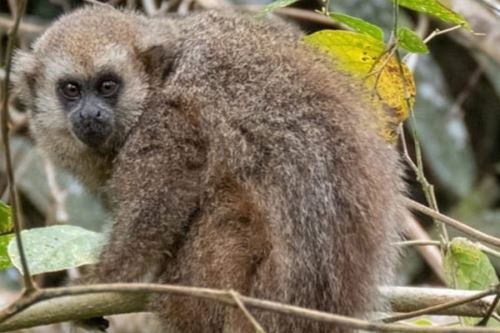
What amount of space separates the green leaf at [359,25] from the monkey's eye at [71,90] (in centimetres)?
105

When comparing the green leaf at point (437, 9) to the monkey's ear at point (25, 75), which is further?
the monkey's ear at point (25, 75)

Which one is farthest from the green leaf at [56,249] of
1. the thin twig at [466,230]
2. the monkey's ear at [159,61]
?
the thin twig at [466,230]

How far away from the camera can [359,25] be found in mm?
3152

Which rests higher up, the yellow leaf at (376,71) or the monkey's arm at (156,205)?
the yellow leaf at (376,71)

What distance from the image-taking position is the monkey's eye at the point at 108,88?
3.69m

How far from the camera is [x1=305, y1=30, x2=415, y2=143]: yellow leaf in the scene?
3289 mm

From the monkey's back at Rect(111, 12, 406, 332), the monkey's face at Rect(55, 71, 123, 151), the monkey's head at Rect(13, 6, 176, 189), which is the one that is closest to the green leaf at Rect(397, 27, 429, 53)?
the monkey's back at Rect(111, 12, 406, 332)

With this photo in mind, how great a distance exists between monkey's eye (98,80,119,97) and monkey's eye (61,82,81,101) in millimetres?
82

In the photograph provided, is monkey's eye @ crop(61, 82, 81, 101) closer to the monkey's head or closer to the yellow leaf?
the monkey's head

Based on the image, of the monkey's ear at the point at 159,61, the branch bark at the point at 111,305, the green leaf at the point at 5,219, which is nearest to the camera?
the branch bark at the point at 111,305

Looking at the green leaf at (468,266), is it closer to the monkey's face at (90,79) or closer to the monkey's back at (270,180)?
the monkey's back at (270,180)

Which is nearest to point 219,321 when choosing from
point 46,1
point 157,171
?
point 157,171

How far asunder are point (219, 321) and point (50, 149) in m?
1.20

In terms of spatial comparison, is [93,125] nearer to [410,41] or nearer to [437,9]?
[410,41]
